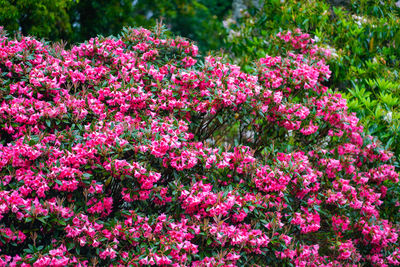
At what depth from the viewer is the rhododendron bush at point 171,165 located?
298cm

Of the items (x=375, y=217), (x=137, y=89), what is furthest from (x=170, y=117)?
(x=375, y=217)

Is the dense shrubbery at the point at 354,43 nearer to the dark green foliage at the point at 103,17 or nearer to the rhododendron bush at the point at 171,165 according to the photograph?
the rhododendron bush at the point at 171,165

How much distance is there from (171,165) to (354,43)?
3796 mm

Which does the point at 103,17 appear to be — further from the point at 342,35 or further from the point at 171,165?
the point at 171,165

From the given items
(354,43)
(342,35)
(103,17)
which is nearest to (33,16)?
(103,17)

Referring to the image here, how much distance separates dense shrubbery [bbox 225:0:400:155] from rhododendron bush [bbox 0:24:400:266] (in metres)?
0.66

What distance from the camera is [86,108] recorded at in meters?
3.49

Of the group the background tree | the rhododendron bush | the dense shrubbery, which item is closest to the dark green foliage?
the background tree

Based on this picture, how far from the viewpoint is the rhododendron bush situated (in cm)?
298

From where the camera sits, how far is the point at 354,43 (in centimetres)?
596

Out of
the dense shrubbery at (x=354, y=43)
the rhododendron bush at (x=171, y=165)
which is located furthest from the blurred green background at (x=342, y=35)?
the rhododendron bush at (x=171, y=165)

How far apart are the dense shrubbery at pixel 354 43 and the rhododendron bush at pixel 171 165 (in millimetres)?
663

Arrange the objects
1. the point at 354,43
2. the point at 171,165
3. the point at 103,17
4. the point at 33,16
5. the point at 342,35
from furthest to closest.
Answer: the point at 103,17, the point at 33,16, the point at 342,35, the point at 354,43, the point at 171,165

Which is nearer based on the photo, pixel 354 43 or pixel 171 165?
pixel 171 165
